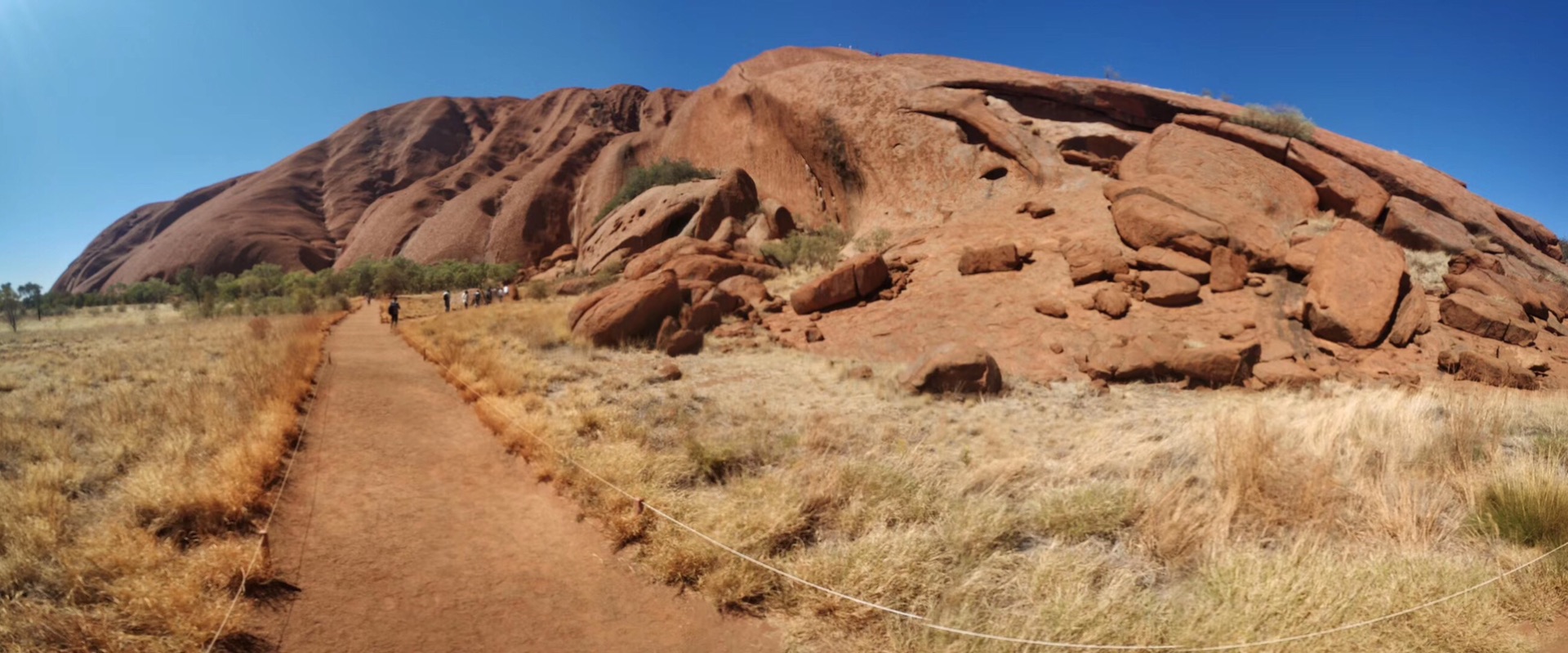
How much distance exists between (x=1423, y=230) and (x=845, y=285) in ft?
41.6

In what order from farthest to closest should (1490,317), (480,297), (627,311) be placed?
(480,297)
(627,311)
(1490,317)

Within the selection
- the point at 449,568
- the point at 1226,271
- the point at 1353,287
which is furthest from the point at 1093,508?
the point at 1353,287

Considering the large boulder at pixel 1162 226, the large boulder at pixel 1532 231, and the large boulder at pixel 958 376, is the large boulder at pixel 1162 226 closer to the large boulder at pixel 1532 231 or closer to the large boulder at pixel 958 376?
the large boulder at pixel 958 376

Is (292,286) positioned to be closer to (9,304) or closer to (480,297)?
(9,304)

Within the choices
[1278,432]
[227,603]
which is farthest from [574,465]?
[1278,432]

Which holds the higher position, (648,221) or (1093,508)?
(648,221)

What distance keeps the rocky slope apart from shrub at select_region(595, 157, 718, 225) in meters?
1.98

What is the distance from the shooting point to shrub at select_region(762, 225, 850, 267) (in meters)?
22.3

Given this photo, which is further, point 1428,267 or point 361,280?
point 361,280

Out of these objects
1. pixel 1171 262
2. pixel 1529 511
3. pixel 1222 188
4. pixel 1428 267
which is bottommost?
pixel 1529 511

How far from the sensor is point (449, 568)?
4.43 meters

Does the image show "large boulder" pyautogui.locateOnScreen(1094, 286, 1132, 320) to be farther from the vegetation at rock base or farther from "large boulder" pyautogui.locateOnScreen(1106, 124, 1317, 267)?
the vegetation at rock base

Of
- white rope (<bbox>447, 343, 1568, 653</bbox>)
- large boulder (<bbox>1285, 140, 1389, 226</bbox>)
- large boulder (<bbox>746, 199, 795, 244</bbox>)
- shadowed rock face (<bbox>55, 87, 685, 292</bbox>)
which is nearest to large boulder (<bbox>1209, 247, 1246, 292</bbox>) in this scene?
large boulder (<bbox>1285, 140, 1389, 226</bbox>)

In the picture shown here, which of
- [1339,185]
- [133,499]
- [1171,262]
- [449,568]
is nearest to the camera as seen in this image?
[449,568]
